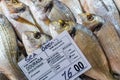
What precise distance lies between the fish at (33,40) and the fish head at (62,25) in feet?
0.19

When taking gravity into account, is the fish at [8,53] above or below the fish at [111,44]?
above

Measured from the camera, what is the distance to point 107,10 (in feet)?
6.26

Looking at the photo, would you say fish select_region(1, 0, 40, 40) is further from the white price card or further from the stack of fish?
the white price card

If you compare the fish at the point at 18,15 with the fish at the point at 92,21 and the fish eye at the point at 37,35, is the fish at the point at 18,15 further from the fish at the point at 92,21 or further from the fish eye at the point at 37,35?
the fish at the point at 92,21

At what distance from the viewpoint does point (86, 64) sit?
5.60 ft

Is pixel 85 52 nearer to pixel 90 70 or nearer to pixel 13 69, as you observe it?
pixel 90 70

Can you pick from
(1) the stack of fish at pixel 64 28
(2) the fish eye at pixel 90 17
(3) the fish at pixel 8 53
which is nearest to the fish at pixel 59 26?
(1) the stack of fish at pixel 64 28

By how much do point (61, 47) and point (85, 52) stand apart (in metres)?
0.12

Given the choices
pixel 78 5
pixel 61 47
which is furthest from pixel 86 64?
pixel 78 5

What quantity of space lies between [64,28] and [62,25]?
0.09ft

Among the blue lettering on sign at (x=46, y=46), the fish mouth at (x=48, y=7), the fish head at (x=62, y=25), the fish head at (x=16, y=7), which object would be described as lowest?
the blue lettering on sign at (x=46, y=46)

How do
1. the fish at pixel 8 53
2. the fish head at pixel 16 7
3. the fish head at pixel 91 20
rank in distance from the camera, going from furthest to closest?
the fish head at pixel 16 7 → the fish head at pixel 91 20 → the fish at pixel 8 53

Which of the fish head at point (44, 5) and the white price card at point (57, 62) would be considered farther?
the fish head at point (44, 5)

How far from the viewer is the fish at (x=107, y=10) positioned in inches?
73.0
